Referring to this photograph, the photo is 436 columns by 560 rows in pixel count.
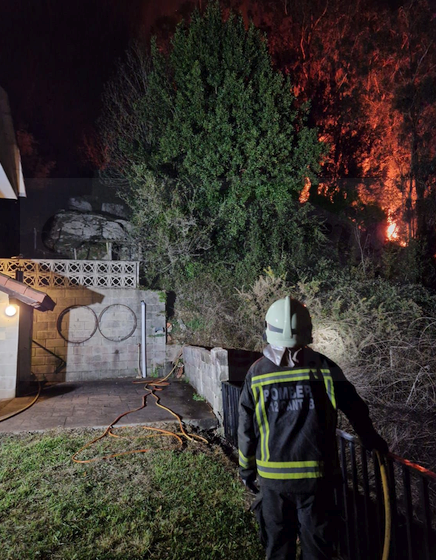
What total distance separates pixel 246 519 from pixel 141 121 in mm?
13471

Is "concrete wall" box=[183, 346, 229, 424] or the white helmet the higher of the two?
the white helmet

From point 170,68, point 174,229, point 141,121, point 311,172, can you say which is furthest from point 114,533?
point 170,68

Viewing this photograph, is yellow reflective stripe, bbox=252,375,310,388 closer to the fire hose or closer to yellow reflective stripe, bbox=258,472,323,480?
yellow reflective stripe, bbox=258,472,323,480

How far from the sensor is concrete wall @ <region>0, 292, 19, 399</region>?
344 inches

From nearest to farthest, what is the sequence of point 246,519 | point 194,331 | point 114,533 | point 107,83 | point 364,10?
point 114,533 < point 246,519 < point 194,331 < point 107,83 < point 364,10

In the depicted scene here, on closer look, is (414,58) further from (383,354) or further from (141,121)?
(383,354)

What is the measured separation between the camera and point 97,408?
759cm

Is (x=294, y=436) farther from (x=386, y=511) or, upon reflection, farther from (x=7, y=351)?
(x=7, y=351)

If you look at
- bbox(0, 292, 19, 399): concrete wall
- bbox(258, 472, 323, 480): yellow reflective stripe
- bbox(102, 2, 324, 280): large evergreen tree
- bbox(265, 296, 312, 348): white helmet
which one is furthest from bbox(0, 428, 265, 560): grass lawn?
bbox(102, 2, 324, 280): large evergreen tree

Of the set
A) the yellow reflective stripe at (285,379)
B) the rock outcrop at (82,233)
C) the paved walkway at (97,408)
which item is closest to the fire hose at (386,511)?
the yellow reflective stripe at (285,379)

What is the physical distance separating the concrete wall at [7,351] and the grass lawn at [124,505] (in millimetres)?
3755

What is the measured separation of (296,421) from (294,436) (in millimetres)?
90

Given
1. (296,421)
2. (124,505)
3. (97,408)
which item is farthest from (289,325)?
(97,408)

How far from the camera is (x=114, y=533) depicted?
3219 millimetres
